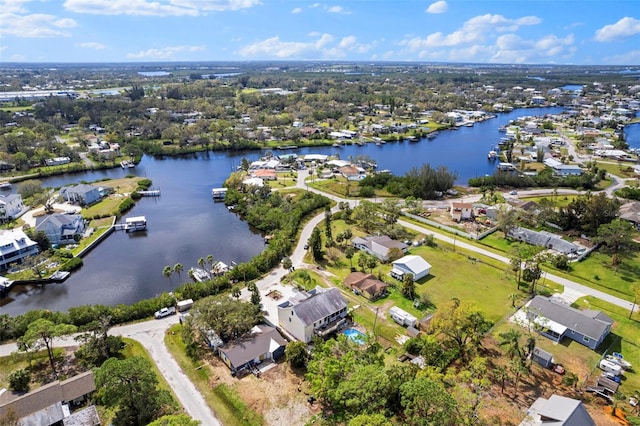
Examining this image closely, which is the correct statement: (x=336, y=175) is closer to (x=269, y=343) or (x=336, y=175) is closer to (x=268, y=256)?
(x=268, y=256)

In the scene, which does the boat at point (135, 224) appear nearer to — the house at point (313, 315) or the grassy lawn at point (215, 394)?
the grassy lawn at point (215, 394)

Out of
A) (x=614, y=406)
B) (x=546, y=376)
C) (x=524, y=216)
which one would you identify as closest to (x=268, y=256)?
(x=546, y=376)

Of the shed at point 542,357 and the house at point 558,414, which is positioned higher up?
the house at point 558,414

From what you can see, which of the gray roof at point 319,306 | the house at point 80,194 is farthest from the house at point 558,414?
the house at point 80,194

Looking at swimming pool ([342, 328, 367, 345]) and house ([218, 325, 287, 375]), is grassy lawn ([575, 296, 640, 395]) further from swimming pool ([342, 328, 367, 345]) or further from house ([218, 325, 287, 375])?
house ([218, 325, 287, 375])

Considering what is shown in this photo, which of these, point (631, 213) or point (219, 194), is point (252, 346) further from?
point (631, 213)

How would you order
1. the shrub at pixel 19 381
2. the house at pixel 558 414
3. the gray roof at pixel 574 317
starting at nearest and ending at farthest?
the house at pixel 558 414 < the shrub at pixel 19 381 < the gray roof at pixel 574 317

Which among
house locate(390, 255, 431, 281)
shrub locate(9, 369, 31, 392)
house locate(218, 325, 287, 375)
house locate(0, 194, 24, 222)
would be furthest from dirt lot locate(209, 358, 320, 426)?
house locate(0, 194, 24, 222)
